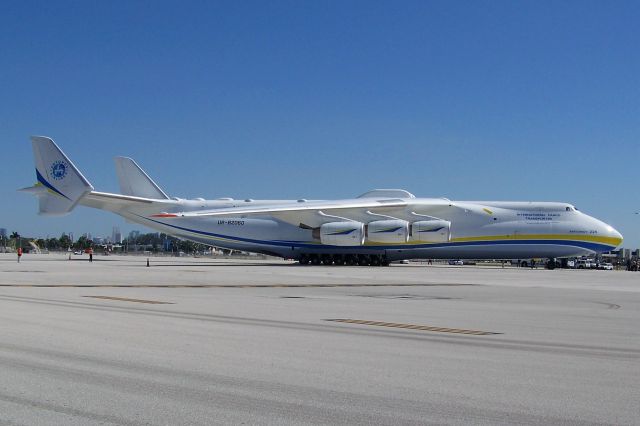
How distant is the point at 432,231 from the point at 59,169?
24.8 metres

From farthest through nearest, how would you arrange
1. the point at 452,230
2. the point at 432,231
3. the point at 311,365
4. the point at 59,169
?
the point at 59,169 < the point at 452,230 < the point at 432,231 < the point at 311,365

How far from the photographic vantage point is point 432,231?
47.0 m

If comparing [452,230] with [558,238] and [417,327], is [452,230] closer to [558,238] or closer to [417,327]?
[558,238]

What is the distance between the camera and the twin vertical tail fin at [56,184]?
159 ft

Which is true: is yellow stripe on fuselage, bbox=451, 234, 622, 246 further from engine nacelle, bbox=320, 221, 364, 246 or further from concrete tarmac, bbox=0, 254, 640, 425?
concrete tarmac, bbox=0, 254, 640, 425

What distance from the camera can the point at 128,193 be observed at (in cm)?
5350

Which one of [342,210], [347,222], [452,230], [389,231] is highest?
[342,210]

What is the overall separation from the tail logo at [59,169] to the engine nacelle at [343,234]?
17470 mm

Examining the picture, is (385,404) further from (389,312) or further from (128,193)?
(128,193)

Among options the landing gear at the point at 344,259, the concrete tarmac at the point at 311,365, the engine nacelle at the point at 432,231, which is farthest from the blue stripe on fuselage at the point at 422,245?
the concrete tarmac at the point at 311,365

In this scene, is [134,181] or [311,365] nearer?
[311,365]

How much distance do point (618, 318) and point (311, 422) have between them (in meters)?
10.8

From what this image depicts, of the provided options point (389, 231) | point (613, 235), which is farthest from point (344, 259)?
point (613, 235)

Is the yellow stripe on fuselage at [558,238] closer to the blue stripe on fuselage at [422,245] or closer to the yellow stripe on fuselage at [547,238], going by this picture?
the yellow stripe on fuselage at [547,238]
